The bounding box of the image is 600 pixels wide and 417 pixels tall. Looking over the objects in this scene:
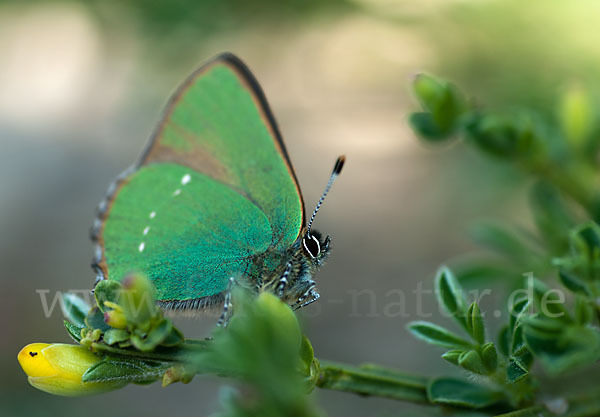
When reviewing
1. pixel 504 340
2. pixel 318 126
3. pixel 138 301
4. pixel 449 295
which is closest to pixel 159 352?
pixel 138 301

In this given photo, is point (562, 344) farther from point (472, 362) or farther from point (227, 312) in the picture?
point (227, 312)

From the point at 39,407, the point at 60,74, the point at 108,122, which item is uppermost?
the point at 60,74

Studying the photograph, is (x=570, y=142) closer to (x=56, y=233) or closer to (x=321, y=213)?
(x=321, y=213)

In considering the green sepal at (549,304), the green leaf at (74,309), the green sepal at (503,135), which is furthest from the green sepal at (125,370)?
the green sepal at (503,135)

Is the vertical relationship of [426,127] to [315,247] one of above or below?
above

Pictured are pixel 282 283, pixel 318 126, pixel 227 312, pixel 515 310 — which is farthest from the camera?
pixel 318 126

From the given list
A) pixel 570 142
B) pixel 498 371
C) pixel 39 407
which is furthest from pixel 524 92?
pixel 39 407

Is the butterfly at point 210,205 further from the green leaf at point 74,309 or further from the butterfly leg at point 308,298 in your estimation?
the green leaf at point 74,309
